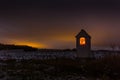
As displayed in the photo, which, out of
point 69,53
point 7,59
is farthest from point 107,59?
point 7,59

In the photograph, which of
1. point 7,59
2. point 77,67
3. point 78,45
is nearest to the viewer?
point 77,67

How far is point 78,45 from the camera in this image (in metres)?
29.1

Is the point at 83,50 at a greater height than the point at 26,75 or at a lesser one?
greater

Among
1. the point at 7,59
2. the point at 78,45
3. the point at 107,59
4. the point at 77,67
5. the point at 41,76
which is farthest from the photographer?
the point at 78,45

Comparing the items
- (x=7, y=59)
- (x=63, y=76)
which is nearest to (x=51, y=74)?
(x=63, y=76)

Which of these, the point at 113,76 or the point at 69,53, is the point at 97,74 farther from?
Result: the point at 69,53

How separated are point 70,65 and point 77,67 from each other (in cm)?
76

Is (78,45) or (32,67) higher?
(78,45)

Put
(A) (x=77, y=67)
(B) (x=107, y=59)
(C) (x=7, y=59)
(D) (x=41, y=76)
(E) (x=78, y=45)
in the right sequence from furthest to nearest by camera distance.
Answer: (E) (x=78, y=45) → (C) (x=7, y=59) → (B) (x=107, y=59) → (A) (x=77, y=67) → (D) (x=41, y=76)

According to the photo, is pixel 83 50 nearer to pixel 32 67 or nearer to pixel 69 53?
pixel 69 53

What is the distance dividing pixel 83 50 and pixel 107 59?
670cm

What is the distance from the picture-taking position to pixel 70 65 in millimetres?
21156

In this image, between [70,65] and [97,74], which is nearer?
[97,74]

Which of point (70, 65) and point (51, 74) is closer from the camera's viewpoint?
point (51, 74)
